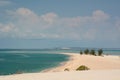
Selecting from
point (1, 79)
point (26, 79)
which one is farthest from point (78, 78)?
point (1, 79)

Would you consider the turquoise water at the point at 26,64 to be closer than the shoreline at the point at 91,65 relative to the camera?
No

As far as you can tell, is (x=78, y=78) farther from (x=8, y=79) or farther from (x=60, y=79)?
(x=8, y=79)

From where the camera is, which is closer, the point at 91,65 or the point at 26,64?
the point at 91,65

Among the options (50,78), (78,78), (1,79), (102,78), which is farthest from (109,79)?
(1,79)

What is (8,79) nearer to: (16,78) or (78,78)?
(16,78)

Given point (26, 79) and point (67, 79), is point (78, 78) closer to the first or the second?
point (67, 79)

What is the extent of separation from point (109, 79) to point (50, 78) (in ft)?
12.0

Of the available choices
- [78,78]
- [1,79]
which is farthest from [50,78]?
[1,79]

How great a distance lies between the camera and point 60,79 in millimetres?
18531

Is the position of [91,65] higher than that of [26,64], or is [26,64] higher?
[91,65]

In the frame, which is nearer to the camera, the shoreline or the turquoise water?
the shoreline

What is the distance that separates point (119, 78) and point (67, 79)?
10.8 ft

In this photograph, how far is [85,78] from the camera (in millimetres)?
19109

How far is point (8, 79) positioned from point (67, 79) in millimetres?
3603
